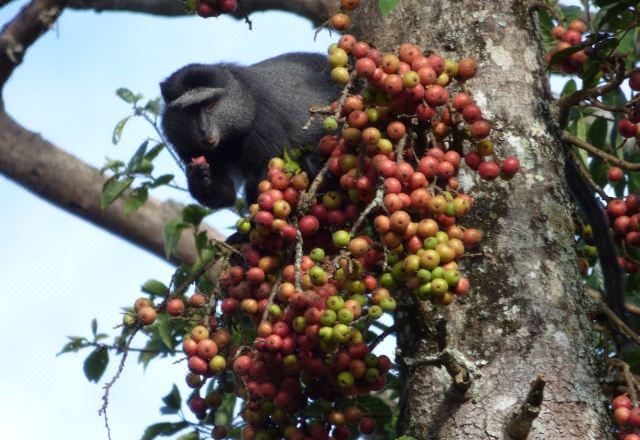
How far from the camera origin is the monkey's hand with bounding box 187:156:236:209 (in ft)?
14.9

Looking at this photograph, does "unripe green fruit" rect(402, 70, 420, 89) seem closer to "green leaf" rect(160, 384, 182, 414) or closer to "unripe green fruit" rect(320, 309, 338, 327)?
"unripe green fruit" rect(320, 309, 338, 327)

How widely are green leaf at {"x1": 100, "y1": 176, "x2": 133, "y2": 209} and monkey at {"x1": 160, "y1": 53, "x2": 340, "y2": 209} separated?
462 mm

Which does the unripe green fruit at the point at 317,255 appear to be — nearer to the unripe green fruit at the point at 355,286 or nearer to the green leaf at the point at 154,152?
the unripe green fruit at the point at 355,286

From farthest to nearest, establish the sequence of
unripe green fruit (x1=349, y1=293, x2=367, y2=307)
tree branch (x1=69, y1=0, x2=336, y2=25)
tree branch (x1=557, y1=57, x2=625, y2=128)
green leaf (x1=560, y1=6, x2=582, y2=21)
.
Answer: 1. tree branch (x1=69, y1=0, x2=336, y2=25)
2. green leaf (x1=560, y1=6, x2=582, y2=21)
3. tree branch (x1=557, y1=57, x2=625, y2=128)
4. unripe green fruit (x1=349, y1=293, x2=367, y2=307)

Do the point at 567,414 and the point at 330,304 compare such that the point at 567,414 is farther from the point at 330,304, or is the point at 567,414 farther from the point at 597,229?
the point at 597,229

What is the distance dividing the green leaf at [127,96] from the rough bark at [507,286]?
5.91 ft

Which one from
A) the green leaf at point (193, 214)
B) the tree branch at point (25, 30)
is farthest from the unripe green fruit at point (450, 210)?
the tree branch at point (25, 30)

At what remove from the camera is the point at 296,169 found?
8.63 feet

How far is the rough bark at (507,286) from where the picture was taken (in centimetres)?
241

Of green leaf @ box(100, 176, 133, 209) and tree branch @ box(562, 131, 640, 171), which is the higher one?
green leaf @ box(100, 176, 133, 209)

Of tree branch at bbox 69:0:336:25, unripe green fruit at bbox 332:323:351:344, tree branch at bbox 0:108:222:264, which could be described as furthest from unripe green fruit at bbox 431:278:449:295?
tree branch at bbox 0:108:222:264

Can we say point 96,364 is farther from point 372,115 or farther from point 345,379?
point 372,115

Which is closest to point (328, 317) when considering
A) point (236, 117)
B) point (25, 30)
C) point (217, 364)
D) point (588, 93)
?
point (217, 364)

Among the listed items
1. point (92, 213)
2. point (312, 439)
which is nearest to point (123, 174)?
point (312, 439)
